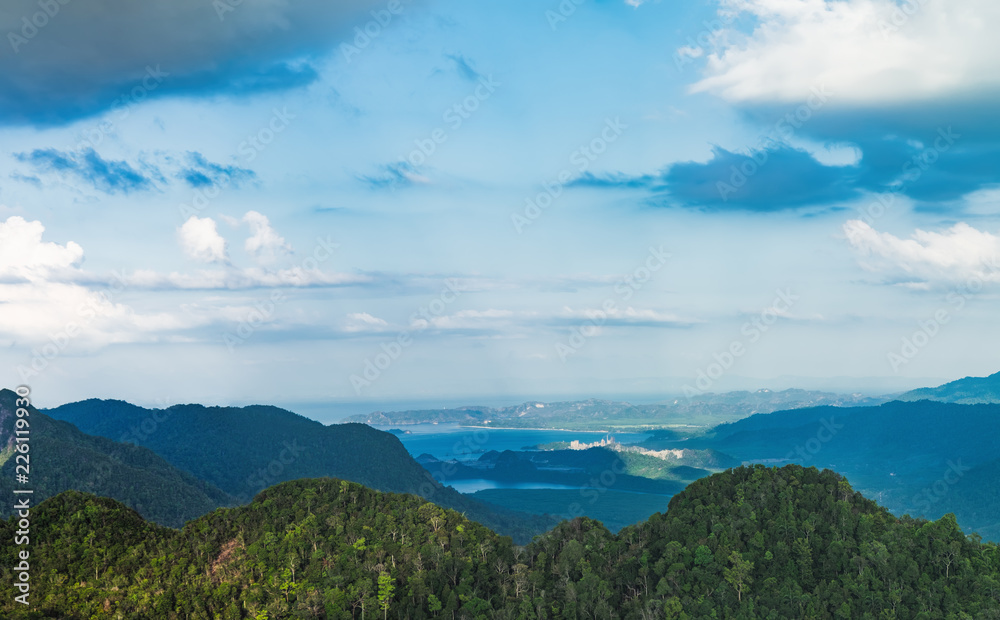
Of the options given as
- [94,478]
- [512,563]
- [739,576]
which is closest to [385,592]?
[512,563]

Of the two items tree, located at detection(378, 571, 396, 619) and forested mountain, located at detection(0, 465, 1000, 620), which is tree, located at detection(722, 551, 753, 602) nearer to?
forested mountain, located at detection(0, 465, 1000, 620)

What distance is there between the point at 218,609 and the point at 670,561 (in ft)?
148

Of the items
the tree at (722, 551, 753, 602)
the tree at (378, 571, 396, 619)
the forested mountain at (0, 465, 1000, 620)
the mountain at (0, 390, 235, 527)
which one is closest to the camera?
the forested mountain at (0, 465, 1000, 620)

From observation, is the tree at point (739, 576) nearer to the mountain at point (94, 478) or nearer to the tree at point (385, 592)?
the tree at point (385, 592)

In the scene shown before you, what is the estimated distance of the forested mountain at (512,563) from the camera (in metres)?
73.0

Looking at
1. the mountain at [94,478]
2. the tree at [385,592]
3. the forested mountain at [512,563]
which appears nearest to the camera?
the forested mountain at [512,563]

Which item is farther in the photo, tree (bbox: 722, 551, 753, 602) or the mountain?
the mountain

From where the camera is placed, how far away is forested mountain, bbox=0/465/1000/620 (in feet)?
240

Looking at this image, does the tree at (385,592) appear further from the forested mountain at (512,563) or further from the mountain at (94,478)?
the mountain at (94,478)

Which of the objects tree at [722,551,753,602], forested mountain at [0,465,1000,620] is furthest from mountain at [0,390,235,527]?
tree at [722,551,753,602]

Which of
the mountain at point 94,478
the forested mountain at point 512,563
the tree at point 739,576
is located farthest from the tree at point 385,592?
the mountain at point 94,478

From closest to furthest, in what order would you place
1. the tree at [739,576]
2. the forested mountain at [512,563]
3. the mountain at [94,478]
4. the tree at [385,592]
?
the forested mountain at [512,563], the tree at [739,576], the tree at [385,592], the mountain at [94,478]

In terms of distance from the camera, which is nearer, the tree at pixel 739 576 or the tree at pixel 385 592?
the tree at pixel 739 576

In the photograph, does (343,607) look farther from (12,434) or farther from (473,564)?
(12,434)
